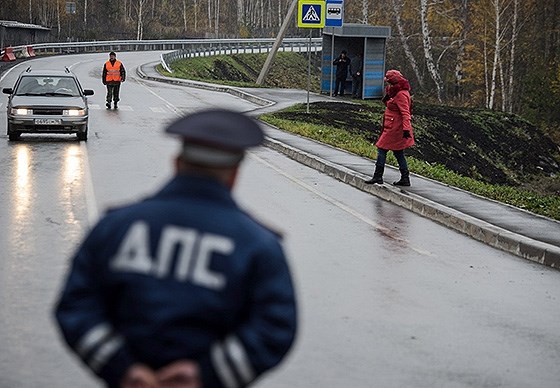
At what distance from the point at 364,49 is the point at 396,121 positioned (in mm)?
27449

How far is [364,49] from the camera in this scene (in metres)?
44.3

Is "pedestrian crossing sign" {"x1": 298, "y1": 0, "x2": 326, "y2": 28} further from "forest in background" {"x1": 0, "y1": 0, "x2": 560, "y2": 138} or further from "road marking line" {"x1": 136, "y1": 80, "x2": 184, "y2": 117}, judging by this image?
"forest in background" {"x1": 0, "y1": 0, "x2": 560, "y2": 138}

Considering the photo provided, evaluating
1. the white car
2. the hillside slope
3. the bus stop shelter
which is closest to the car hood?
the white car

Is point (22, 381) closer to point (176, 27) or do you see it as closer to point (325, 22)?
point (325, 22)

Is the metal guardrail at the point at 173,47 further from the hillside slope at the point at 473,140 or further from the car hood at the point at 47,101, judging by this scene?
the car hood at the point at 47,101

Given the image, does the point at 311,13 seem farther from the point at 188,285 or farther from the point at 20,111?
the point at 188,285

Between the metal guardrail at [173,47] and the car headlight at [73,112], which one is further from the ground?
the car headlight at [73,112]

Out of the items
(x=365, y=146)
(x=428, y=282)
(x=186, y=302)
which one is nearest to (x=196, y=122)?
(x=186, y=302)

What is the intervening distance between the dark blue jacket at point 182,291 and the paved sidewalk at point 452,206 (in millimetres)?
8797

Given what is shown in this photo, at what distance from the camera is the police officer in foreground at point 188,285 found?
3393 millimetres

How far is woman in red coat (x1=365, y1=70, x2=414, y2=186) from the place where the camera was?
56.4 feet

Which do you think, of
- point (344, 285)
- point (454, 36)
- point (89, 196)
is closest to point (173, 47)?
point (454, 36)

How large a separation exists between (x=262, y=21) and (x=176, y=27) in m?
10.6

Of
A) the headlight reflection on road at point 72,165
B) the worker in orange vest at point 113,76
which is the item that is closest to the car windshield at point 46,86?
the headlight reflection on road at point 72,165
